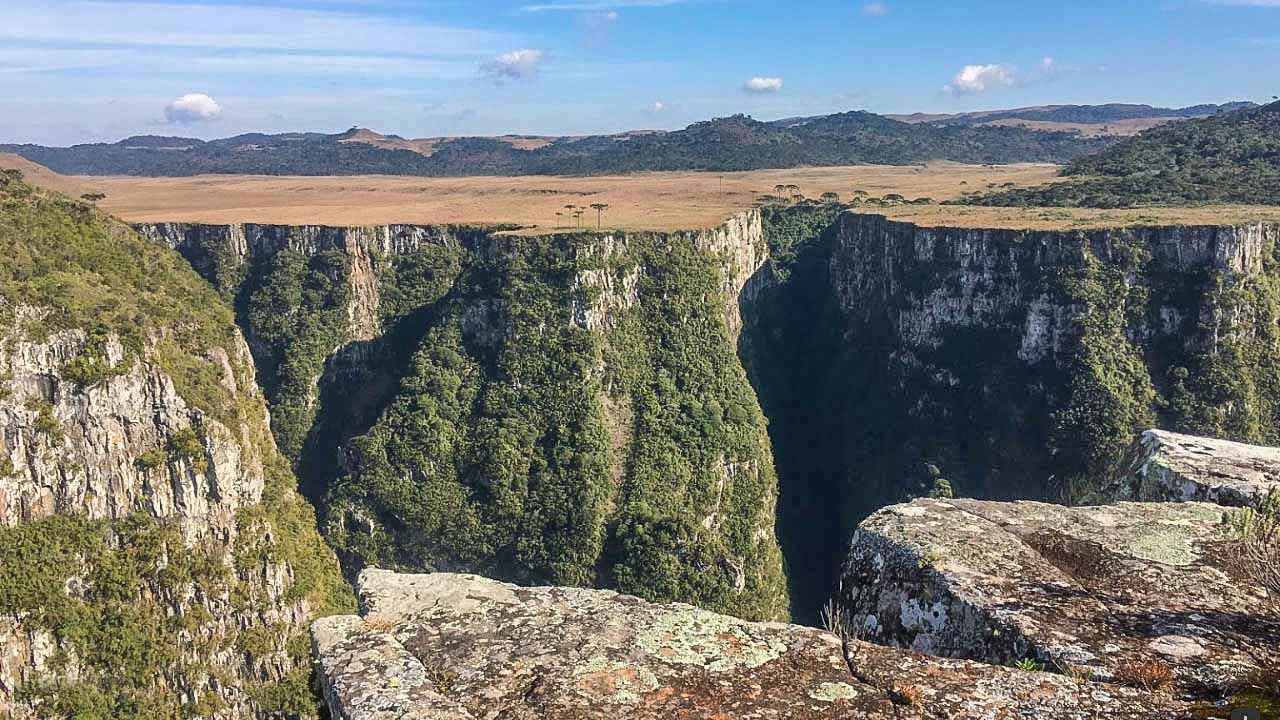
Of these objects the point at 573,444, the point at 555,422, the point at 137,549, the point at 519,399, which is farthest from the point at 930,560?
the point at 519,399

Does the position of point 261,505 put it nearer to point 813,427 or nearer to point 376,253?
point 376,253

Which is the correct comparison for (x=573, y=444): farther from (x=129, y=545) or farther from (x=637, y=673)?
(x=637, y=673)

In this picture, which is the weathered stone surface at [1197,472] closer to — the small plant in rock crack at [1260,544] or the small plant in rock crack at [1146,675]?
the small plant in rock crack at [1260,544]

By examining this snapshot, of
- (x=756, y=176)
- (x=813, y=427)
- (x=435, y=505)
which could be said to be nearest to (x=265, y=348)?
(x=435, y=505)

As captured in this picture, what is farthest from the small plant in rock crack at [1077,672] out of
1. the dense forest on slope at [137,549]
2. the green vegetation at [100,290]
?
the green vegetation at [100,290]

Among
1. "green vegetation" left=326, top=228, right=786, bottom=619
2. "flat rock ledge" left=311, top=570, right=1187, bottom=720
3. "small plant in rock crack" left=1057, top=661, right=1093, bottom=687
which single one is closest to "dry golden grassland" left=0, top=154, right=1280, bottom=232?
"green vegetation" left=326, top=228, right=786, bottom=619

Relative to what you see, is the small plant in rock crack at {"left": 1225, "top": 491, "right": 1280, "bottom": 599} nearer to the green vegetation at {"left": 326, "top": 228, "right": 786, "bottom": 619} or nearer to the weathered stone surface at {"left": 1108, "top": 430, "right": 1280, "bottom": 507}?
the weathered stone surface at {"left": 1108, "top": 430, "right": 1280, "bottom": 507}
